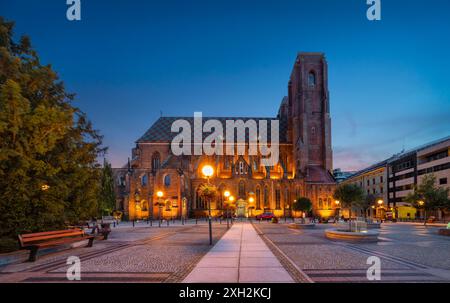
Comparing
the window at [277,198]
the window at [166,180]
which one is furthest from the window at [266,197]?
the window at [166,180]

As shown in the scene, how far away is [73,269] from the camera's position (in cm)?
992

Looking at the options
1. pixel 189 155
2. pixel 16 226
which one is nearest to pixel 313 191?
pixel 189 155

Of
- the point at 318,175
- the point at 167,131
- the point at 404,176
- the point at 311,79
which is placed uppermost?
Answer: the point at 311,79

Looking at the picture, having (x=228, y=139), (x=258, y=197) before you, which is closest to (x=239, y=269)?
(x=258, y=197)

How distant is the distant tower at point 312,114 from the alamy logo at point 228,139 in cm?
644

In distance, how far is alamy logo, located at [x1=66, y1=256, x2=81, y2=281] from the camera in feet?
29.0

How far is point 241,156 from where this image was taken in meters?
63.7

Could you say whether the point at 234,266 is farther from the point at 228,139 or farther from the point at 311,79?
the point at 311,79

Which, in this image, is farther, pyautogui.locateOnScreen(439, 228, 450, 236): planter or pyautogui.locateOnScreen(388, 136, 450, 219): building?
pyautogui.locateOnScreen(388, 136, 450, 219): building

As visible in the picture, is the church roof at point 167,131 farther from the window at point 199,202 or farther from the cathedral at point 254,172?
the window at point 199,202

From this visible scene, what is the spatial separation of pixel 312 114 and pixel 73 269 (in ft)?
204

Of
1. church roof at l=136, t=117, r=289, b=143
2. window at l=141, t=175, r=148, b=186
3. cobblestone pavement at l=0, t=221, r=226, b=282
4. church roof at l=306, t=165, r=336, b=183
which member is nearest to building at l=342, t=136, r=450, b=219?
church roof at l=306, t=165, r=336, b=183

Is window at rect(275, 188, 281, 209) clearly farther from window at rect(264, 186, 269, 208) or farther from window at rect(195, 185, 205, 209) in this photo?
window at rect(195, 185, 205, 209)

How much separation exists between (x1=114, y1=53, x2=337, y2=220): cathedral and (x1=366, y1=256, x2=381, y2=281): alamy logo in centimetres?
4572
